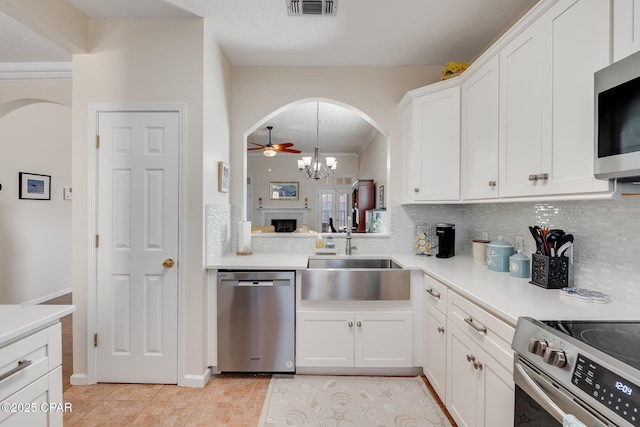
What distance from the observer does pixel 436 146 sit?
2.47 metres

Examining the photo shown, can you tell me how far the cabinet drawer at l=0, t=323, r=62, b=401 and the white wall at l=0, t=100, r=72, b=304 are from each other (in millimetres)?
3507

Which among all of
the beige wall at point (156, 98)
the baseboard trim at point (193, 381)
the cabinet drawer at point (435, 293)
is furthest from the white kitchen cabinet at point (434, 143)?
the baseboard trim at point (193, 381)

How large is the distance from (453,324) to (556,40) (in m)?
1.53

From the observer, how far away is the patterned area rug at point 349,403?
6.13 ft

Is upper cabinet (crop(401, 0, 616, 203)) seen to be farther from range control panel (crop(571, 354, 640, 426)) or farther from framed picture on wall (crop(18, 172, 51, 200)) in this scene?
framed picture on wall (crop(18, 172, 51, 200))

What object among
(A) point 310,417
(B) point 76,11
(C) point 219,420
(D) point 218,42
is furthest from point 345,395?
(B) point 76,11

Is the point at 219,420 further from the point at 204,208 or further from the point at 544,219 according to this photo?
the point at 544,219

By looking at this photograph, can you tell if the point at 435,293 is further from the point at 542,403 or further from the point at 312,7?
the point at 312,7

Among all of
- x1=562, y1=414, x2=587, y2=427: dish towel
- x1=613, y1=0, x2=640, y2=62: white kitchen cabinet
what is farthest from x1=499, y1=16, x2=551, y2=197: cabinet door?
x1=562, y1=414, x2=587, y2=427: dish towel

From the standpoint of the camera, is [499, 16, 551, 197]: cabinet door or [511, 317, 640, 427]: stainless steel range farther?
[499, 16, 551, 197]: cabinet door

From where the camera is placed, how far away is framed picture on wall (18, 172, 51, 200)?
3771 mm

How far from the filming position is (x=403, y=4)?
2.04m

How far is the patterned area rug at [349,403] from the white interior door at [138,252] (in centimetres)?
89

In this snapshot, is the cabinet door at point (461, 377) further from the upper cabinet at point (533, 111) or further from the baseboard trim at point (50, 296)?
the baseboard trim at point (50, 296)
